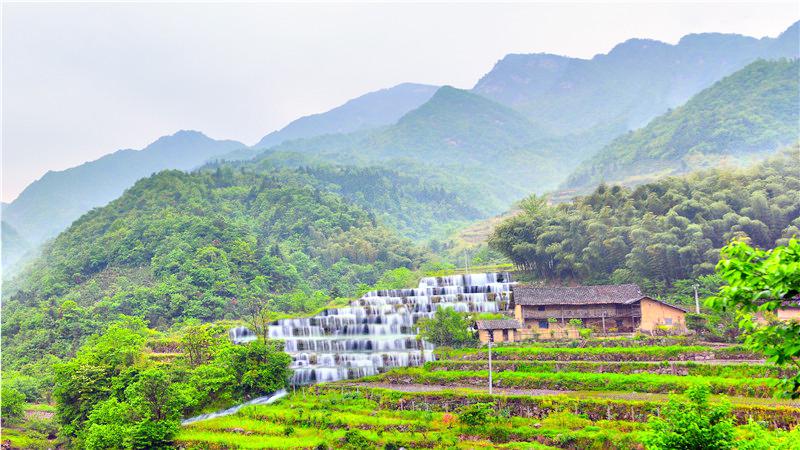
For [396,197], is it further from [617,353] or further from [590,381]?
[590,381]

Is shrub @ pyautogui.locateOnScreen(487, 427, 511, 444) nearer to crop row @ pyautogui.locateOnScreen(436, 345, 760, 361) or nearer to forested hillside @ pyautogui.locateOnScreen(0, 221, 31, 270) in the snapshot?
crop row @ pyautogui.locateOnScreen(436, 345, 760, 361)

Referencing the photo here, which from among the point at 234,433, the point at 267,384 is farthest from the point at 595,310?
the point at 234,433

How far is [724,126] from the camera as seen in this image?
94625mm

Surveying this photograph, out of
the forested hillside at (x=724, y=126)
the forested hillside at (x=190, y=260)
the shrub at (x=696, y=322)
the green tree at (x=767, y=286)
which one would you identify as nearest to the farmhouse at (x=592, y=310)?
the shrub at (x=696, y=322)

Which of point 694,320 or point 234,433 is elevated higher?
point 694,320

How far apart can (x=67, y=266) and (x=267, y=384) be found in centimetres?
3862

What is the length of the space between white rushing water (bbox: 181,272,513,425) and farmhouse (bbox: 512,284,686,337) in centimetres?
403

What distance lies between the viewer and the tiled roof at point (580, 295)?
115ft

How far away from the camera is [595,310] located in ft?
117

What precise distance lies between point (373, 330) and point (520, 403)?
17822mm

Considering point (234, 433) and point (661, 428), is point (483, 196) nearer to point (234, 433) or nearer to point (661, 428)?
point (234, 433)

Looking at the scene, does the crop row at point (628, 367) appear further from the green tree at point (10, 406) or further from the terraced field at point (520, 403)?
the green tree at point (10, 406)

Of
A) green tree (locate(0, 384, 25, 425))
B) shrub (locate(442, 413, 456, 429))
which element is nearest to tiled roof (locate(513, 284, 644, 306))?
shrub (locate(442, 413, 456, 429))

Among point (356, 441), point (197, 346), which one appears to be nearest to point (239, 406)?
point (197, 346)
